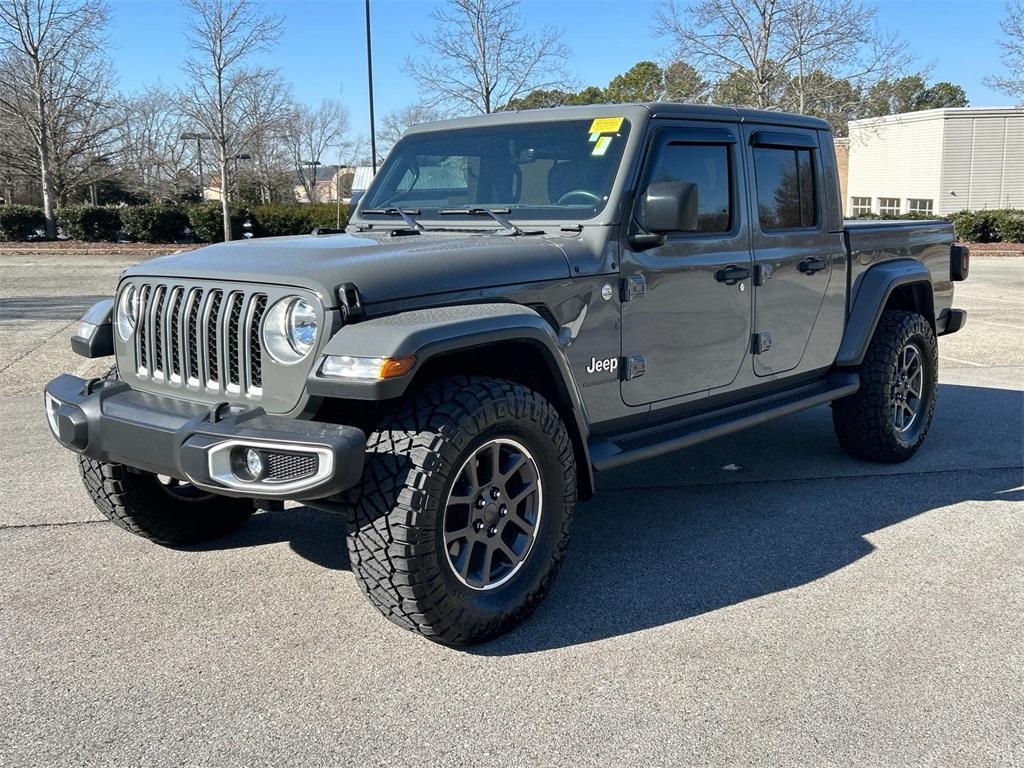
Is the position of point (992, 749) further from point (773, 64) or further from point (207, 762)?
point (773, 64)

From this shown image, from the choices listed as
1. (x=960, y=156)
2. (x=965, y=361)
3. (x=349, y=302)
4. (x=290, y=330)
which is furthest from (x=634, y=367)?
(x=960, y=156)

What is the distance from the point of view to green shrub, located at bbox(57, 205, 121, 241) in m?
26.5

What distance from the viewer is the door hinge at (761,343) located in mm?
4727

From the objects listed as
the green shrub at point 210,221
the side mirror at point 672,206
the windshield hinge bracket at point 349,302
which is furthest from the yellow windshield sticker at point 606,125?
the green shrub at point 210,221

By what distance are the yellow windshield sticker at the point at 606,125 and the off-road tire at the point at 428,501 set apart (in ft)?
4.53

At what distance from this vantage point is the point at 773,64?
988 inches

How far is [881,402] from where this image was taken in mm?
5469

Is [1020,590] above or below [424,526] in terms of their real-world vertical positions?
below

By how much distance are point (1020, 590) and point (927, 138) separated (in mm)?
37869

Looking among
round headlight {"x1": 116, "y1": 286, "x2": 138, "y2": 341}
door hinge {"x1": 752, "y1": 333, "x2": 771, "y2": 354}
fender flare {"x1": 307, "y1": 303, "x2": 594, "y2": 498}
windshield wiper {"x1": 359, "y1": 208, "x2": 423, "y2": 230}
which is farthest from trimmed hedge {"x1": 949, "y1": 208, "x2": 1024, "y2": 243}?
round headlight {"x1": 116, "y1": 286, "x2": 138, "y2": 341}

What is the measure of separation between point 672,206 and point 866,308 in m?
2.10

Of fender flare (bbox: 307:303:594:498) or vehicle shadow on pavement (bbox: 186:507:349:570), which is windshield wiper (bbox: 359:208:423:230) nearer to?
fender flare (bbox: 307:303:594:498)

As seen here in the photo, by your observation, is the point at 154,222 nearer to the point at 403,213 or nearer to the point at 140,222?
the point at 140,222

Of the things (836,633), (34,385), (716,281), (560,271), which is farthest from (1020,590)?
(34,385)
